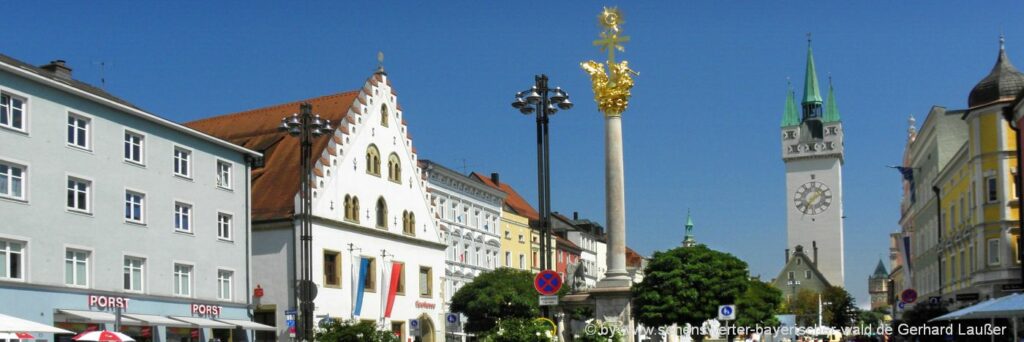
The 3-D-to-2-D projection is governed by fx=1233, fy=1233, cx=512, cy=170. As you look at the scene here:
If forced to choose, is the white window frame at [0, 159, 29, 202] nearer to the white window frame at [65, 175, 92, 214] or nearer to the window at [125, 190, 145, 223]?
the white window frame at [65, 175, 92, 214]

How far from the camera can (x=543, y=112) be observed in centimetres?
3173

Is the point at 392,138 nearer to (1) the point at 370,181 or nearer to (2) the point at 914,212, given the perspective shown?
(1) the point at 370,181

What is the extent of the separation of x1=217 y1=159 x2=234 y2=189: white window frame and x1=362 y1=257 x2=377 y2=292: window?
33.8 ft

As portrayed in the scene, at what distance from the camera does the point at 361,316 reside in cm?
5647

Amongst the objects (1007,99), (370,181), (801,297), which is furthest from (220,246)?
(801,297)

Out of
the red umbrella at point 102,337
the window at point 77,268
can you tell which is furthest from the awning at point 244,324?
the red umbrella at point 102,337

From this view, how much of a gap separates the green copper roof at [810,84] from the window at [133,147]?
481 ft

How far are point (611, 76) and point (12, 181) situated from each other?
59.4 feet

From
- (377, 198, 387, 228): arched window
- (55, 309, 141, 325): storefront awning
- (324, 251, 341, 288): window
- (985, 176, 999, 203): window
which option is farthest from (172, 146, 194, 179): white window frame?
(985, 176, 999, 203): window

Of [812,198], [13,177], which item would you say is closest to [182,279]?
[13,177]

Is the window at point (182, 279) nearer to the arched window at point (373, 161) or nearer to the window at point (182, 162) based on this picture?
the window at point (182, 162)

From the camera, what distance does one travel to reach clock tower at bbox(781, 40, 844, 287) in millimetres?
164000

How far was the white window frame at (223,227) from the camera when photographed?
155ft

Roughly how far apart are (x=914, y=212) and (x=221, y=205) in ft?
155
